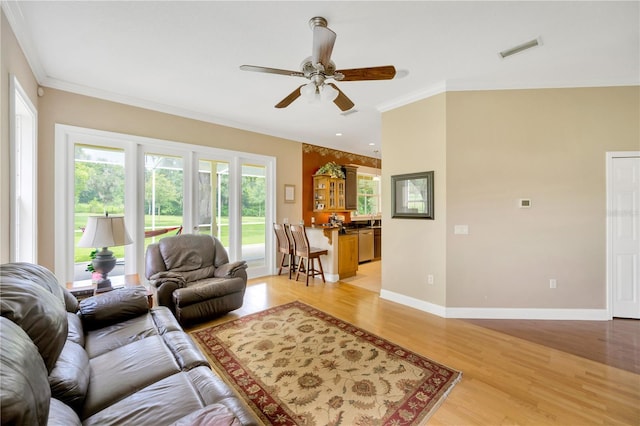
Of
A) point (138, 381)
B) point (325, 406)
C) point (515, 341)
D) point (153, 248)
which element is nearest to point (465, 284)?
point (515, 341)

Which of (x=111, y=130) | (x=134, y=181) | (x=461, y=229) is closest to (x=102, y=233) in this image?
(x=134, y=181)

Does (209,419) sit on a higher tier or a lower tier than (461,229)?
lower

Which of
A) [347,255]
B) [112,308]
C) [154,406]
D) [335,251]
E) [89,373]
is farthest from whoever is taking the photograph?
[347,255]

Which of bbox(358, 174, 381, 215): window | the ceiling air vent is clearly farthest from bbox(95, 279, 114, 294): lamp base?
bbox(358, 174, 381, 215): window

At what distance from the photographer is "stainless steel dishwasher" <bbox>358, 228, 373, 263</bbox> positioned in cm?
638

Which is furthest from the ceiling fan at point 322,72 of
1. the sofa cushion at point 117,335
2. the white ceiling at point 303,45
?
the sofa cushion at point 117,335

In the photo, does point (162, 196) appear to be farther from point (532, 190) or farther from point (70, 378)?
point (532, 190)

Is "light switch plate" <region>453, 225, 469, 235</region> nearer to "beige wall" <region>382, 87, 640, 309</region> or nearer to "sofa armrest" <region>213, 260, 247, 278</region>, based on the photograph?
"beige wall" <region>382, 87, 640, 309</region>

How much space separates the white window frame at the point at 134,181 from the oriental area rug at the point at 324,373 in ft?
6.25

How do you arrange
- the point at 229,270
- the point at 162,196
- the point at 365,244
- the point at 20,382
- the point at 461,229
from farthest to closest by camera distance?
1. the point at 365,244
2. the point at 162,196
3. the point at 229,270
4. the point at 461,229
5. the point at 20,382

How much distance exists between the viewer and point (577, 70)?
2922 mm

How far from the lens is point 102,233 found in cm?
253

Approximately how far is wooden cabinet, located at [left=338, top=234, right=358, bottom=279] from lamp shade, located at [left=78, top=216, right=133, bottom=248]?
328 centimetres

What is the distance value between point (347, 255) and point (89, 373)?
4.05m
